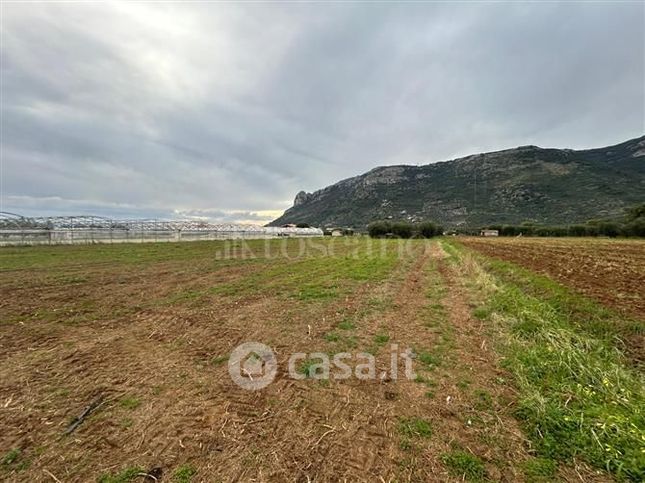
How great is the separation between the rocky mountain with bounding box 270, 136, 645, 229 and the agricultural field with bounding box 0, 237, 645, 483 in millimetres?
100229

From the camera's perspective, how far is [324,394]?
13.9 ft

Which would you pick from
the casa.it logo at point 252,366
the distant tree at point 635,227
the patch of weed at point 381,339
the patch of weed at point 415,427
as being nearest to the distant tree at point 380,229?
the distant tree at point 635,227

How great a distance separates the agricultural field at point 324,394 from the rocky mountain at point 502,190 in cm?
10023

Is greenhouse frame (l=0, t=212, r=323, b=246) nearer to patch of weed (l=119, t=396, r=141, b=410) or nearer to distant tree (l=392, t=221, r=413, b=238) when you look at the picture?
distant tree (l=392, t=221, r=413, b=238)

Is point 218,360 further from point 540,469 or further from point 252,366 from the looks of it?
point 540,469

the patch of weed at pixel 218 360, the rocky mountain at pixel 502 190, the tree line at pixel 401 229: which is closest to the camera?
the patch of weed at pixel 218 360

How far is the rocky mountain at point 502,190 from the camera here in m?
91.3

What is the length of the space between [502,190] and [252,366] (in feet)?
428

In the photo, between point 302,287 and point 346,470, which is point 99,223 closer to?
point 302,287

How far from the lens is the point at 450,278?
14039mm

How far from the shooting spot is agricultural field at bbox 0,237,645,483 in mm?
2959

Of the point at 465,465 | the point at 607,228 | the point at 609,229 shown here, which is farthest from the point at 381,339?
the point at 607,228

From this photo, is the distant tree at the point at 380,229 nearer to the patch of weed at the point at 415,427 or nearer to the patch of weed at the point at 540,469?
the patch of weed at the point at 415,427

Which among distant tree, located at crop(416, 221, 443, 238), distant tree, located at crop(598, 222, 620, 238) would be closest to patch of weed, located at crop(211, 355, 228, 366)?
distant tree, located at crop(416, 221, 443, 238)
